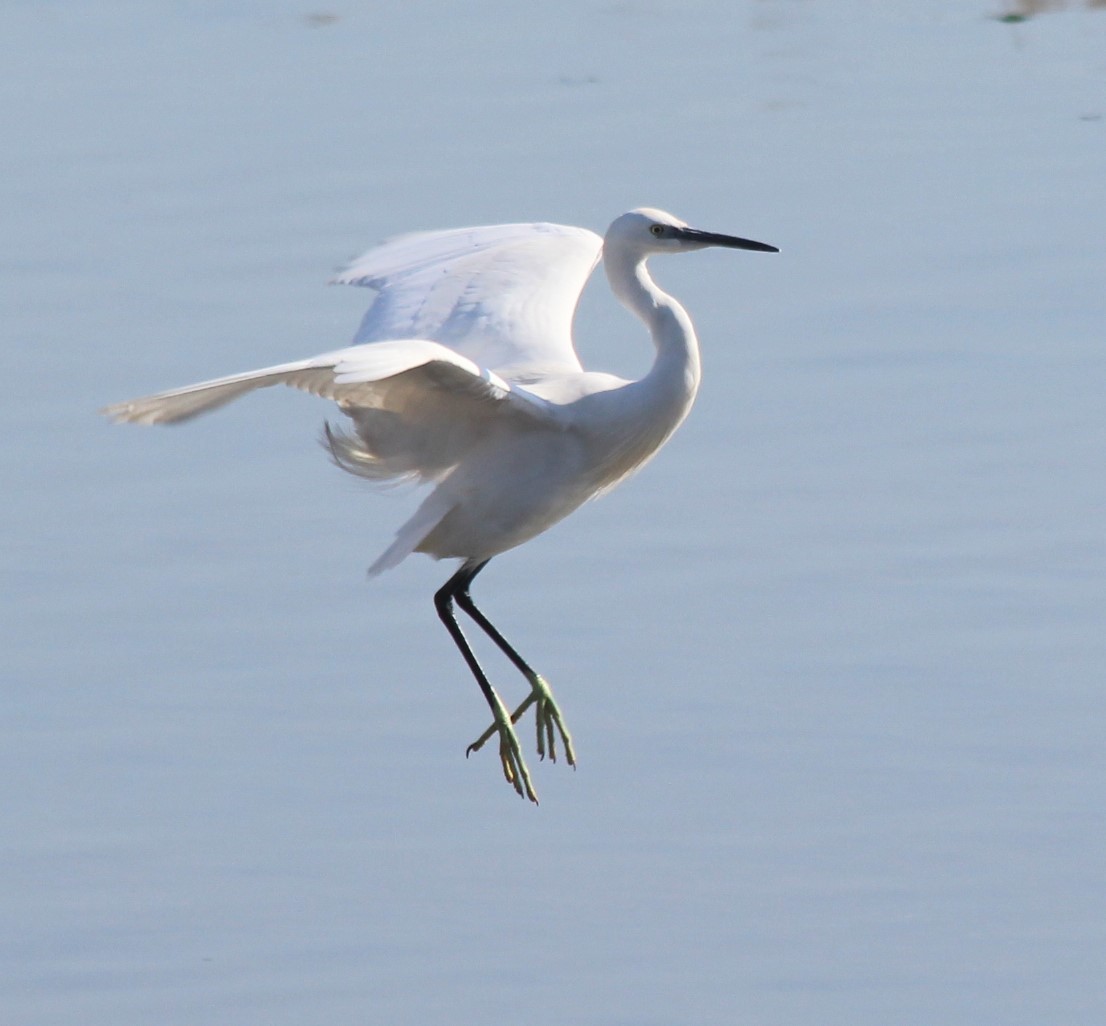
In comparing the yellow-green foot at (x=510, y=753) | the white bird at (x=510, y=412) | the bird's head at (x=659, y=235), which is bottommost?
the yellow-green foot at (x=510, y=753)

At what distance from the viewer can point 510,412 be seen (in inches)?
271

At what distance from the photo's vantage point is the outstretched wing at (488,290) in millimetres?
7285

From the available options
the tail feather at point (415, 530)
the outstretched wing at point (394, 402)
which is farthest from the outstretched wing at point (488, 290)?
the tail feather at point (415, 530)

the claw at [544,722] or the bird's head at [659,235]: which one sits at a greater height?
the bird's head at [659,235]

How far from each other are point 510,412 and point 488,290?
67 cm

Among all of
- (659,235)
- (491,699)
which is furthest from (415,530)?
(659,235)

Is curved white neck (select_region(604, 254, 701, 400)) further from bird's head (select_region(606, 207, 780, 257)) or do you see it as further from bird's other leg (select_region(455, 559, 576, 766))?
bird's other leg (select_region(455, 559, 576, 766))

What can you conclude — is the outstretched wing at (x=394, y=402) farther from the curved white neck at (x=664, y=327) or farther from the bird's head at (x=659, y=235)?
the bird's head at (x=659, y=235)

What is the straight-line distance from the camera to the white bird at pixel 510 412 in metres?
6.93

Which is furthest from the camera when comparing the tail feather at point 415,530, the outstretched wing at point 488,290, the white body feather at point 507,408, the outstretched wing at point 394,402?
the outstretched wing at point 488,290

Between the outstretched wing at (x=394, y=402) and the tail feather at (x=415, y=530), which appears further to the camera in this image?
the tail feather at (x=415, y=530)

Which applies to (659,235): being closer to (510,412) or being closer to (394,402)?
(510,412)

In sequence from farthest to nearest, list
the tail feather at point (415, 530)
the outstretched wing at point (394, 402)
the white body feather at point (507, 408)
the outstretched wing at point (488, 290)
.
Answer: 1. the outstretched wing at point (488, 290)
2. the tail feather at point (415, 530)
3. the white body feather at point (507, 408)
4. the outstretched wing at point (394, 402)

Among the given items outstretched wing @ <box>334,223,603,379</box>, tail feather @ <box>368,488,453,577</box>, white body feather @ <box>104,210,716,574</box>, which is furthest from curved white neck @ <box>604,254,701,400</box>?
tail feather @ <box>368,488,453,577</box>
